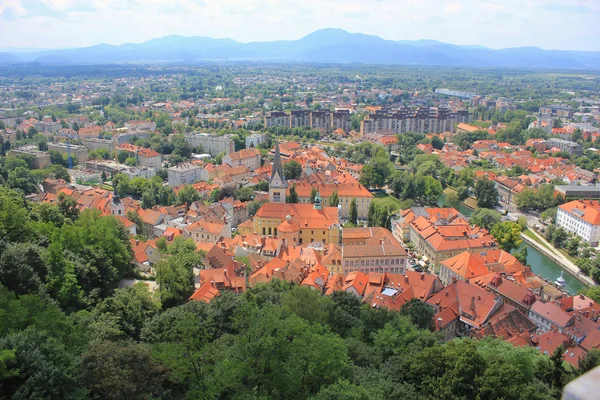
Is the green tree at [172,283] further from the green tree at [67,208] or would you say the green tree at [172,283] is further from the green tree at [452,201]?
the green tree at [452,201]

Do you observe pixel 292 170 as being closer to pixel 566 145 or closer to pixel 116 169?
pixel 116 169

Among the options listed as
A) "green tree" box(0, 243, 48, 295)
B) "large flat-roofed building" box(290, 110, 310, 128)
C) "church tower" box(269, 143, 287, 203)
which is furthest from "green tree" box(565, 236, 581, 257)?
"large flat-roofed building" box(290, 110, 310, 128)

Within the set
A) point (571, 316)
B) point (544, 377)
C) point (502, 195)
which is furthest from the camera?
point (502, 195)

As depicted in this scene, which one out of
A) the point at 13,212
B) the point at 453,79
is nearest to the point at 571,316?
the point at 13,212

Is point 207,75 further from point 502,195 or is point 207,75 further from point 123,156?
point 502,195

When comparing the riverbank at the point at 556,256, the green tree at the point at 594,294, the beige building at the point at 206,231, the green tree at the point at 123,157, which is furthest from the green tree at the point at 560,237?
the green tree at the point at 123,157

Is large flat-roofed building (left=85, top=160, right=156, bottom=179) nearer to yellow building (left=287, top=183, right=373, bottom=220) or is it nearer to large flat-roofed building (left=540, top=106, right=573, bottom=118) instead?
yellow building (left=287, top=183, right=373, bottom=220)
